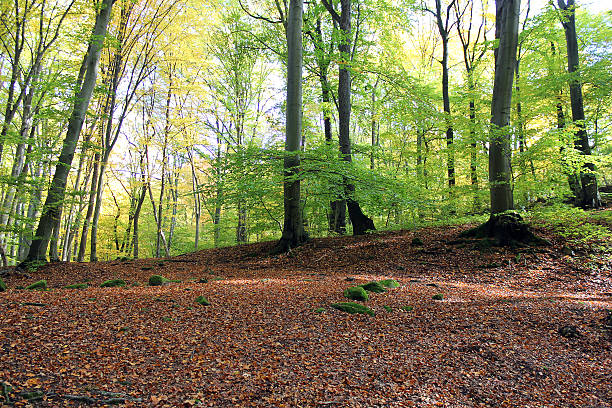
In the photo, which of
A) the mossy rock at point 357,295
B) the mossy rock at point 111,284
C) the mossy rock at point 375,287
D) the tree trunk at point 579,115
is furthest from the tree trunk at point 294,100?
the tree trunk at point 579,115

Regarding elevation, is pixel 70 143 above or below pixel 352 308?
above

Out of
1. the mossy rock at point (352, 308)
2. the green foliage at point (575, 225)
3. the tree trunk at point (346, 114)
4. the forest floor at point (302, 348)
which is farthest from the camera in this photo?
the tree trunk at point (346, 114)

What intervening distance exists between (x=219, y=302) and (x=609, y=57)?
583 inches

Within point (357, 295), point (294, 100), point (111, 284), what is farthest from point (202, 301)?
point (294, 100)

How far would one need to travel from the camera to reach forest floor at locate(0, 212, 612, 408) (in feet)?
7.62

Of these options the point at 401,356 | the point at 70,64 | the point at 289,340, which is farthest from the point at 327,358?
the point at 70,64

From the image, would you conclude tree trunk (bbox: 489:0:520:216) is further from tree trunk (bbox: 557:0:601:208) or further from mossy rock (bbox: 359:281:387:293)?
tree trunk (bbox: 557:0:601:208)

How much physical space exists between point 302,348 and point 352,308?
1228 mm

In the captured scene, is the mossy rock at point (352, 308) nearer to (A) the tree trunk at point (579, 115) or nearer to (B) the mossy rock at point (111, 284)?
(B) the mossy rock at point (111, 284)

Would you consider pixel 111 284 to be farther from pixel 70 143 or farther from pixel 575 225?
pixel 575 225

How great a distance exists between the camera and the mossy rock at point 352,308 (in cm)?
413

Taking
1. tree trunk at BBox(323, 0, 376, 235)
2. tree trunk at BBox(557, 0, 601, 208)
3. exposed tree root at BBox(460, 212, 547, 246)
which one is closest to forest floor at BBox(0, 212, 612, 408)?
exposed tree root at BBox(460, 212, 547, 246)

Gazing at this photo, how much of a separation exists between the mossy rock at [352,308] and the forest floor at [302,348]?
0.11 m

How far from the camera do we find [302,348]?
3.12 meters
